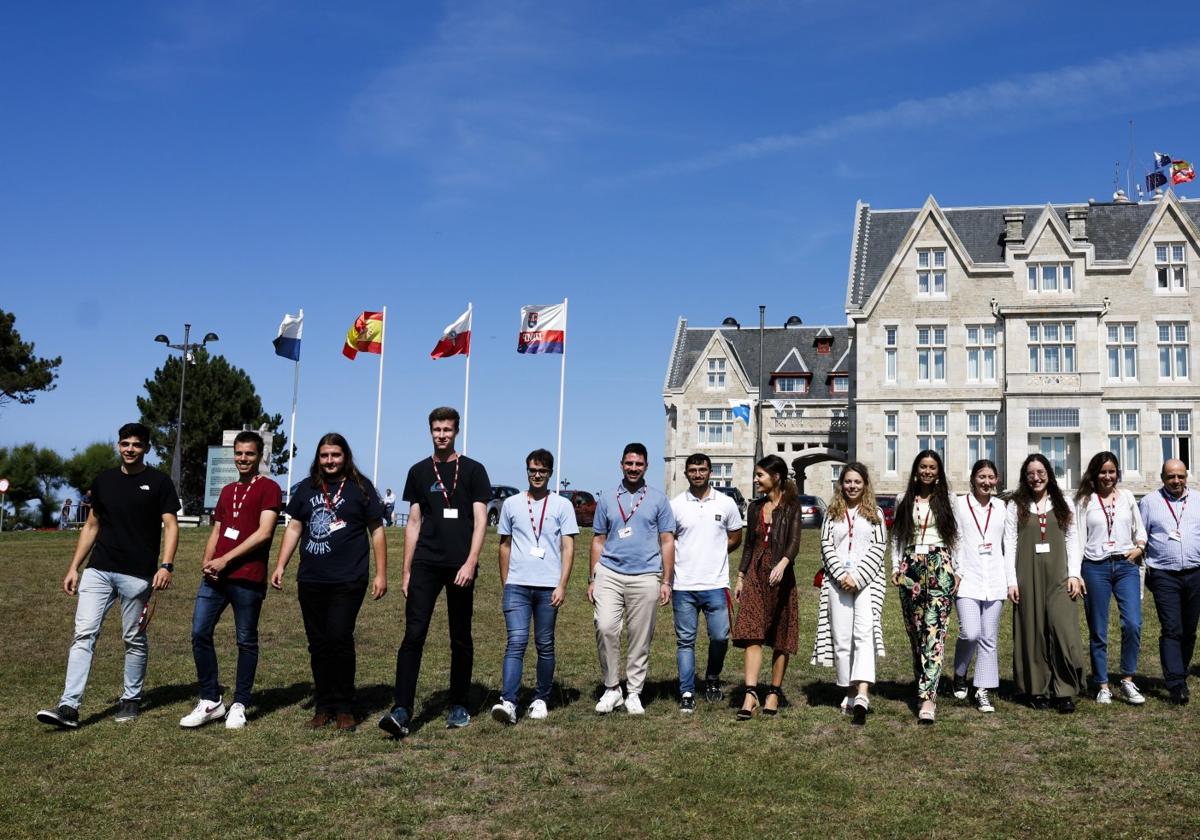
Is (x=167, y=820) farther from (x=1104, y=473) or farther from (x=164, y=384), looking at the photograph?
(x=164, y=384)

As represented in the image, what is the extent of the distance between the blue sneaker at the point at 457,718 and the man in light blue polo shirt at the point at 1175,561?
5648 millimetres

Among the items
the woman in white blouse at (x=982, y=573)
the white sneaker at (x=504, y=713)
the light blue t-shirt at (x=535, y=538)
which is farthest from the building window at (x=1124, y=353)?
the white sneaker at (x=504, y=713)

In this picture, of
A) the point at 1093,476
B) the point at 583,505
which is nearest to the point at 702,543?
the point at 1093,476

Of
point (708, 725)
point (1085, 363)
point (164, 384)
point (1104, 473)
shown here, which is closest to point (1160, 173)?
point (1085, 363)

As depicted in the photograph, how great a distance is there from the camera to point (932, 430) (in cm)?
4553

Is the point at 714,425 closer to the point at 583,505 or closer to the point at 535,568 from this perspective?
the point at 583,505

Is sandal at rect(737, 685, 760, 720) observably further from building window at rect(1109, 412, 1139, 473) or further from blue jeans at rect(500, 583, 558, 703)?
building window at rect(1109, 412, 1139, 473)

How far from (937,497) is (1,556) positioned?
20401 mm

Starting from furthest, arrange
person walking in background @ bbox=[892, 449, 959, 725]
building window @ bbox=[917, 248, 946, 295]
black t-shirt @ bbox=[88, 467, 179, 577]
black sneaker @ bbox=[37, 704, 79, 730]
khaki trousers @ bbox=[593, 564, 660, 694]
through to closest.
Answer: building window @ bbox=[917, 248, 946, 295] → khaki trousers @ bbox=[593, 564, 660, 694] → person walking in background @ bbox=[892, 449, 959, 725] → black t-shirt @ bbox=[88, 467, 179, 577] → black sneaker @ bbox=[37, 704, 79, 730]

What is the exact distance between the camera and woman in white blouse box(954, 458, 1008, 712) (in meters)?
8.83

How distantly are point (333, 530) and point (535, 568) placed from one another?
150cm

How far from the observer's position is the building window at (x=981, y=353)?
45.0m

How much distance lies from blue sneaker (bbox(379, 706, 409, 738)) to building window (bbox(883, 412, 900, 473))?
132 feet

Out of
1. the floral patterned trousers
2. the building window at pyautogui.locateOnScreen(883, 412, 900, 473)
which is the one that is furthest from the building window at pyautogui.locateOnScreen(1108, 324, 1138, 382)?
the floral patterned trousers
